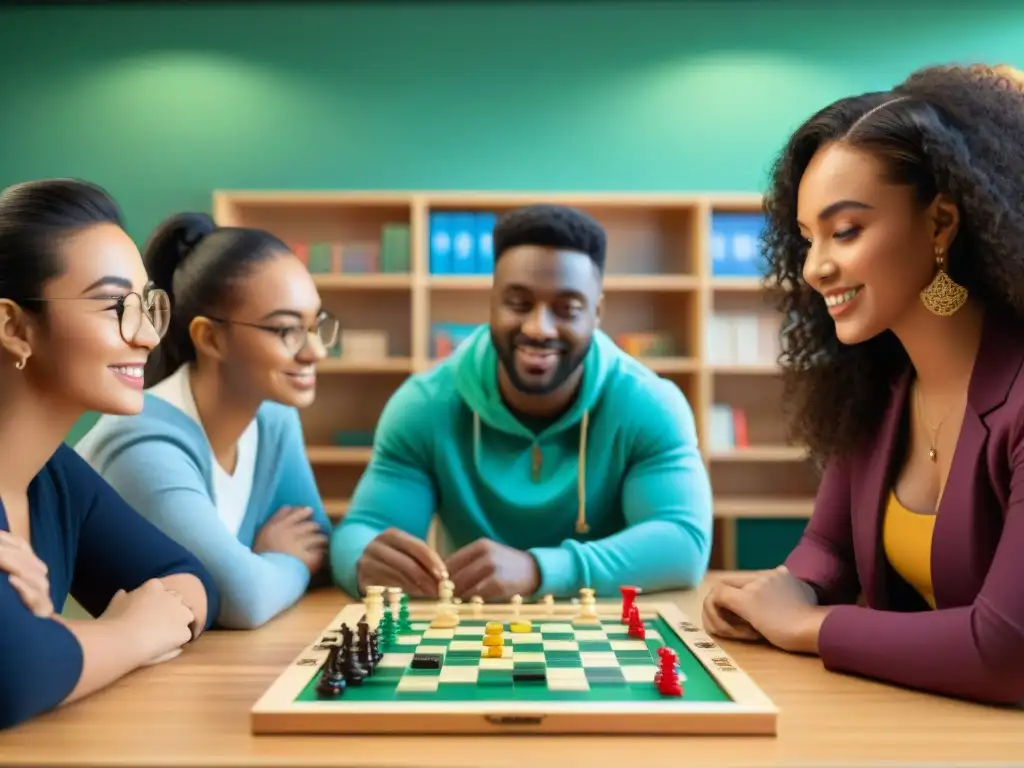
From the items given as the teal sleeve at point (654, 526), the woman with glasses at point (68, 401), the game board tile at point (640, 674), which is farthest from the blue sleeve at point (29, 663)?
the teal sleeve at point (654, 526)

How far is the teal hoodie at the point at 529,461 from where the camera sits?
6.52 ft

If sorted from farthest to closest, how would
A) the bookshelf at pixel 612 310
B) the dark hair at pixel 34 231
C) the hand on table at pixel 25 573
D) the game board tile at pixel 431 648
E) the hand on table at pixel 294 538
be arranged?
the bookshelf at pixel 612 310 < the hand on table at pixel 294 538 < the game board tile at pixel 431 648 < the dark hair at pixel 34 231 < the hand on table at pixel 25 573

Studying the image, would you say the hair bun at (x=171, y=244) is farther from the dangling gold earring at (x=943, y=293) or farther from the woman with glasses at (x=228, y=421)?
the dangling gold earring at (x=943, y=293)

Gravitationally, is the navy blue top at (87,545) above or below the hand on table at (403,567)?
above

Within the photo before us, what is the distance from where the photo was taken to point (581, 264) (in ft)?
6.40

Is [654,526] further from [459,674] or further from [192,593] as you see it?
[192,593]

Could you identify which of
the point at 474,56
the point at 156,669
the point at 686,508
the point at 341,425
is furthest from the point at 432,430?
the point at 474,56

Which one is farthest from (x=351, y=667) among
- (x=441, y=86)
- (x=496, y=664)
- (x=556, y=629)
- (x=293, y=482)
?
(x=441, y=86)

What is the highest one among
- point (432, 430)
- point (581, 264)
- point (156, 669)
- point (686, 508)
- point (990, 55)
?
point (990, 55)

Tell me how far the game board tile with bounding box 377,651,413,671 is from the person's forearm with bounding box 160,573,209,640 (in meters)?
0.31

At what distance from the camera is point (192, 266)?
5.91 ft

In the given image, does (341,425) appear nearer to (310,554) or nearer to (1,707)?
(310,554)

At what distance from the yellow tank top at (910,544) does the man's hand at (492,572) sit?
Result: 0.62 m

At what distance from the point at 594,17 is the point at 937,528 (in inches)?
169
